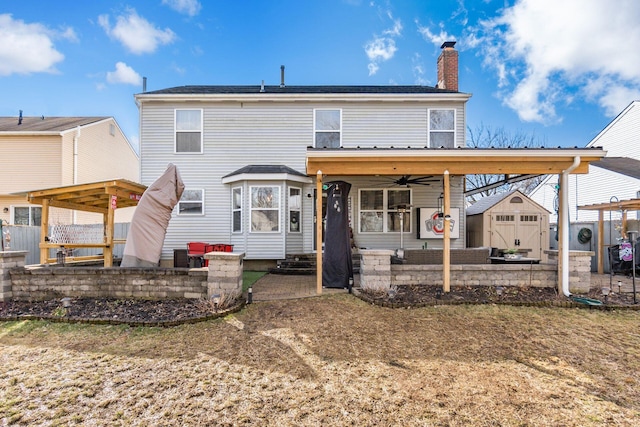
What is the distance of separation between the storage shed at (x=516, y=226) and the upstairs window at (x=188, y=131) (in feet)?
34.1

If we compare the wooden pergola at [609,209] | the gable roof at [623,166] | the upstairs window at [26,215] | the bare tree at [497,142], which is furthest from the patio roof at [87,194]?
the bare tree at [497,142]

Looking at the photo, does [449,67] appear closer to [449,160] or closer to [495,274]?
[449,160]

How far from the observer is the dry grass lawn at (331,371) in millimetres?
2760

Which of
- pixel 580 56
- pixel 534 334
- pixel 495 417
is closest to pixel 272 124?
pixel 534 334

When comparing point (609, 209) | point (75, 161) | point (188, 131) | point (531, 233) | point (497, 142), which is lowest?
point (531, 233)

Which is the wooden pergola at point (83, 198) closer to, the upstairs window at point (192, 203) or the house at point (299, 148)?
the upstairs window at point (192, 203)

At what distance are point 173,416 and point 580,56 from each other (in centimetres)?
2340

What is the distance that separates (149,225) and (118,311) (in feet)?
5.98

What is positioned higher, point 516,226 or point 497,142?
point 497,142

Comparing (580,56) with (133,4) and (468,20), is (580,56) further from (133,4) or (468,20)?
(133,4)

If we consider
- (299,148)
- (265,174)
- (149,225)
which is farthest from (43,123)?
(149,225)

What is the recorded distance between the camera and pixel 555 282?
6719 millimetres

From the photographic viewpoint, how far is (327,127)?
36.6ft

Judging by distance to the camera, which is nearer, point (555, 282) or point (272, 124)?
point (555, 282)
